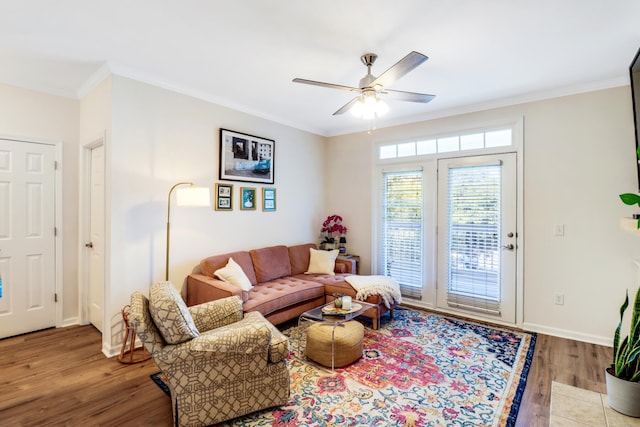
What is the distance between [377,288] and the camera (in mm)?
3602

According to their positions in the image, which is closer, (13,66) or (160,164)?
(13,66)

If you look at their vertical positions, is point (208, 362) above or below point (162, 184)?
below

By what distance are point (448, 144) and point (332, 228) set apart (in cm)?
212

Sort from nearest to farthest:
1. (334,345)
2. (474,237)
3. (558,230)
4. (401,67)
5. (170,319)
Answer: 1. (170,319)
2. (401,67)
3. (334,345)
4. (558,230)
5. (474,237)

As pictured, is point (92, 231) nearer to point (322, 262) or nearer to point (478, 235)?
point (322, 262)

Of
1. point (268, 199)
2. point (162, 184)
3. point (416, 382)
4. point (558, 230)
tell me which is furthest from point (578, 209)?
point (162, 184)

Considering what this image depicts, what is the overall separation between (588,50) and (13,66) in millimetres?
5050

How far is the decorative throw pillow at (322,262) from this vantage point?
4398 mm

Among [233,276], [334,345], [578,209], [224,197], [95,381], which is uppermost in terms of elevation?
[224,197]

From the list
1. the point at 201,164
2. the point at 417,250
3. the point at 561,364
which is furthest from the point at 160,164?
the point at 561,364

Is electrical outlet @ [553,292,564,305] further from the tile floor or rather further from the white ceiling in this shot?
the white ceiling

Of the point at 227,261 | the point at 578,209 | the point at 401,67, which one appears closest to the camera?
the point at 401,67

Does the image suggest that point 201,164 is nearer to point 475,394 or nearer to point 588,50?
point 475,394

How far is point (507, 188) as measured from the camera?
367 cm
